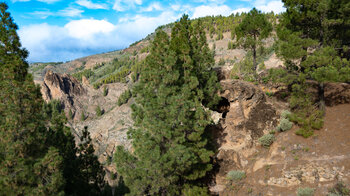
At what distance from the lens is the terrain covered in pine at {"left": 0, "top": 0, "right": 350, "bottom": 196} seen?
8.83 metres

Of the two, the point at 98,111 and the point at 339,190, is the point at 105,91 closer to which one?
the point at 98,111

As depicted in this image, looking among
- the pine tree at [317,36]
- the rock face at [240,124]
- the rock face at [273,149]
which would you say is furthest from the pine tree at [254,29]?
the rock face at [273,149]

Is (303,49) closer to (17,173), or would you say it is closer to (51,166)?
(51,166)

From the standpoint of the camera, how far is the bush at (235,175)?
49.2 feet

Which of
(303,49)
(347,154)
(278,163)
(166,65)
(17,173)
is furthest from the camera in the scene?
(303,49)

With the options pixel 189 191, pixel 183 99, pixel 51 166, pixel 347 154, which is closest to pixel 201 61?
pixel 183 99

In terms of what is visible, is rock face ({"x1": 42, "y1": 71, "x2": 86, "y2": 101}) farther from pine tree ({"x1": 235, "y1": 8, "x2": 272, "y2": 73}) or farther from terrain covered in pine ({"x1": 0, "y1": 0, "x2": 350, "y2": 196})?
terrain covered in pine ({"x1": 0, "y1": 0, "x2": 350, "y2": 196})

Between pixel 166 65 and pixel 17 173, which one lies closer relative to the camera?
pixel 17 173

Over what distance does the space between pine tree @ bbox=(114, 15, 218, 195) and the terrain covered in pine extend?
0.07 m

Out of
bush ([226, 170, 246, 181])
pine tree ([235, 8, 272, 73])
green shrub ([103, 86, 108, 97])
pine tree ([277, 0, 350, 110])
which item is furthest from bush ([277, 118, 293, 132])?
green shrub ([103, 86, 108, 97])

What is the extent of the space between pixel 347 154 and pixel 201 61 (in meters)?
11.8

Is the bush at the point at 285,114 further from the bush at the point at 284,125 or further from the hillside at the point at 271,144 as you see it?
the bush at the point at 284,125

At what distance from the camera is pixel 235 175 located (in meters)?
15.2

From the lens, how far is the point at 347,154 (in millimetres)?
12367
